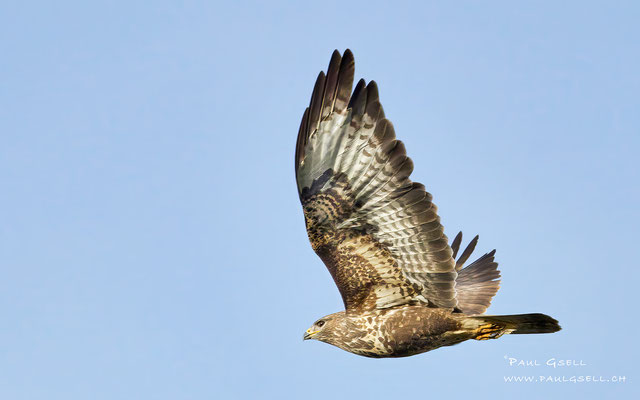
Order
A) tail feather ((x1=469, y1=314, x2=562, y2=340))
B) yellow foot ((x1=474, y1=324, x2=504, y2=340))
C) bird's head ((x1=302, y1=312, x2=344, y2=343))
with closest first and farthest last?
tail feather ((x1=469, y1=314, x2=562, y2=340)) → yellow foot ((x1=474, y1=324, x2=504, y2=340)) → bird's head ((x1=302, y1=312, x2=344, y2=343))

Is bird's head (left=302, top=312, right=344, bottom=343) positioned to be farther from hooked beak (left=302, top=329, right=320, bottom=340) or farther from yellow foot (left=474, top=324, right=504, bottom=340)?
yellow foot (left=474, top=324, right=504, bottom=340)

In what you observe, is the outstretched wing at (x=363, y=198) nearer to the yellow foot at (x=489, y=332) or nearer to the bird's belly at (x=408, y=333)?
the bird's belly at (x=408, y=333)

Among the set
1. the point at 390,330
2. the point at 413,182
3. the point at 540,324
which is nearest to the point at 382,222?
the point at 413,182

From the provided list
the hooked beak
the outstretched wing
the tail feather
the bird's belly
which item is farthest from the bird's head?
the tail feather

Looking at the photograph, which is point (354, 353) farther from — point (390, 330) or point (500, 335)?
point (500, 335)

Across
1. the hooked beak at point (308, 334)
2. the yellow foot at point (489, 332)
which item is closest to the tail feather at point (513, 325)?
the yellow foot at point (489, 332)

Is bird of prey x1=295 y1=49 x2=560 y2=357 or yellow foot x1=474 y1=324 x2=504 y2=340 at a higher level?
bird of prey x1=295 y1=49 x2=560 y2=357

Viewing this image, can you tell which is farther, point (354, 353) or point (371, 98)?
point (354, 353)
